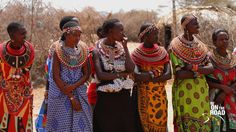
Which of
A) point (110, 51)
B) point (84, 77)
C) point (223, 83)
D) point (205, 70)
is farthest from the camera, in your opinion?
point (223, 83)

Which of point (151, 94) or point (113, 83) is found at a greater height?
point (113, 83)

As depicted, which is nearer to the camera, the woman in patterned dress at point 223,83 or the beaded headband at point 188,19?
the beaded headband at point 188,19

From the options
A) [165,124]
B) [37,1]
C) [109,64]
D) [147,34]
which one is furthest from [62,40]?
[37,1]

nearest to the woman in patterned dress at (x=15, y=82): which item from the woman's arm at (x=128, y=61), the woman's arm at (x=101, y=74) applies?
the woman's arm at (x=101, y=74)

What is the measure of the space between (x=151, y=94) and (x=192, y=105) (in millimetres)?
569

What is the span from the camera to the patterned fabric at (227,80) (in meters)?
5.38

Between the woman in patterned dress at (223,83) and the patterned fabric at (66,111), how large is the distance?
68.3 inches

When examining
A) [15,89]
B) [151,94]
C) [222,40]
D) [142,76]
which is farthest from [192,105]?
[15,89]

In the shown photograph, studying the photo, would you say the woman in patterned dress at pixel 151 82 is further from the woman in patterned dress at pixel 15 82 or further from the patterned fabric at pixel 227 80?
the woman in patterned dress at pixel 15 82

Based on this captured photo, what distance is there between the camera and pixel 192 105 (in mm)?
5203

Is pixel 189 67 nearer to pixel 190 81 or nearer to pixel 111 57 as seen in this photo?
pixel 190 81

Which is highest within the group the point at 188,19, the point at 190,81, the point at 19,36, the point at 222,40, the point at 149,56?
the point at 188,19

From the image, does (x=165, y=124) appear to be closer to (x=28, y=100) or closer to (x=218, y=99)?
(x=218, y=99)

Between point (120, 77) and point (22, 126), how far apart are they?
1353 millimetres
